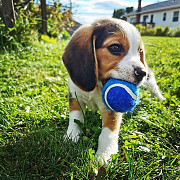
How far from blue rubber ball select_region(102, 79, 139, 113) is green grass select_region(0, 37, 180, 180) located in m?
0.41

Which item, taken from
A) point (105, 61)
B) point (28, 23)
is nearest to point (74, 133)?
point (105, 61)

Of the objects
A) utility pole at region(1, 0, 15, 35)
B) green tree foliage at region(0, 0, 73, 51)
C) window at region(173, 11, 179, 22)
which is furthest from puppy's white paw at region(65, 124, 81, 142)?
window at region(173, 11, 179, 22)

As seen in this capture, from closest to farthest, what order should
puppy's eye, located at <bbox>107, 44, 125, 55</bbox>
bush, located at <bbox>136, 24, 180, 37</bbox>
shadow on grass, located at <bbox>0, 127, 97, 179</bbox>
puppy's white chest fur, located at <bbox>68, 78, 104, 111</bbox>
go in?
shadow on grass, located at <bbox>0, 127, 97, 179</bbox>, puppy's eye, located at <bbox>107, 44, 125, 55</bbox>, puppy's white chest fur, located at <bbox>68, 78, 104, 111</bbox>, bush, located at <bbox>136, 24, 180, 37</bbox>

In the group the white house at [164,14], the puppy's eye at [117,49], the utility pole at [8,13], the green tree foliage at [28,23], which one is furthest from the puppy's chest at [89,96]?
the white house at [164,14]

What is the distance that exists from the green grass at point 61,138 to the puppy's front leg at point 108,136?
9 cm

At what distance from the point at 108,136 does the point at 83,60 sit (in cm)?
76

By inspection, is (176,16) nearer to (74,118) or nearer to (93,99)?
(93,99)

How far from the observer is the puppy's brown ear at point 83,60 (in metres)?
1.94

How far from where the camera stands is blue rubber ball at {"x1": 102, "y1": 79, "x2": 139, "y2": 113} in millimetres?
1811

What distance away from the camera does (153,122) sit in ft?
8.40

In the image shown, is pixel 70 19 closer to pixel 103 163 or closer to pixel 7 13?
pixel 7 13

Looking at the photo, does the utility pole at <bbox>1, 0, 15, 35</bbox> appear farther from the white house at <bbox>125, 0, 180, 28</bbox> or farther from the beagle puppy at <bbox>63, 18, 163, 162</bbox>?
the white house at <bbox>125, 0, 180, 28</bbox>

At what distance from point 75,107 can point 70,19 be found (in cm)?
962

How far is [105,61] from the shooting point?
77.4 inches
